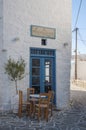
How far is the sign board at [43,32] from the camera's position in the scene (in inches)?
418

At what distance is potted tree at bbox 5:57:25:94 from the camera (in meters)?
9.70

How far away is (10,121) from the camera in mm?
8570

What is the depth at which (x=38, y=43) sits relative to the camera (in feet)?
35.2

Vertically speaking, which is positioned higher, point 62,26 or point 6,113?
point 62,26

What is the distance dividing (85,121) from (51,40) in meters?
3.88

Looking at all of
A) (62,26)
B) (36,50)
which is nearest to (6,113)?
(36,50)

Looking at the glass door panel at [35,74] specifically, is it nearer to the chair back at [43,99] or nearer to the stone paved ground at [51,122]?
the stone paved ground at [51,122]

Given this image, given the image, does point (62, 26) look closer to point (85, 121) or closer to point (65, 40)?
point (65, 40)

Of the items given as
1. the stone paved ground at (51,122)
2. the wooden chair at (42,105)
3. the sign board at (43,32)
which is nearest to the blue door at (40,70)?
the sign board at (43,32)

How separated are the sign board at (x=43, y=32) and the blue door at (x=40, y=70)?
649 mm

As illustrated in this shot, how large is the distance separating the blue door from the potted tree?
2.59 feet

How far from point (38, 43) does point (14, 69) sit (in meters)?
1.70

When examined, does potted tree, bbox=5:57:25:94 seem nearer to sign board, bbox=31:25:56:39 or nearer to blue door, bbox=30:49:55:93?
blue door, bbox=30:49:55:93

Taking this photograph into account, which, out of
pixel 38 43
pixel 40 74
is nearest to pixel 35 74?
pixel 40 74
